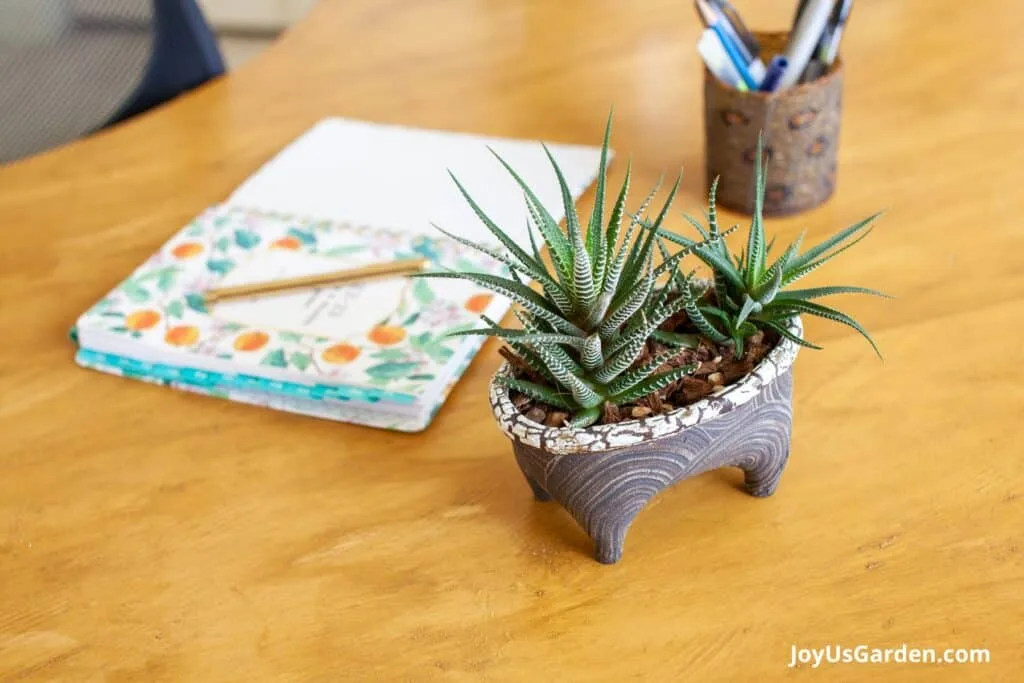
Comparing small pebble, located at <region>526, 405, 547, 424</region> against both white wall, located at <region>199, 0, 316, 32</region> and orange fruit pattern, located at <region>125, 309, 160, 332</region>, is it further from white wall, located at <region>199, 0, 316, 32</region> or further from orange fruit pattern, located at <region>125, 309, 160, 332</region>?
white wall, located at <region>199, 0, 316, 32</region>

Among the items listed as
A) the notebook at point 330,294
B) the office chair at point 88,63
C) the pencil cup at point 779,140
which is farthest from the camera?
the office chair at point 88,63

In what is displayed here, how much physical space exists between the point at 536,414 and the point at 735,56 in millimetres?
467

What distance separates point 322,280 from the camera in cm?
91

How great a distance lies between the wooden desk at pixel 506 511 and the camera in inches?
24.9

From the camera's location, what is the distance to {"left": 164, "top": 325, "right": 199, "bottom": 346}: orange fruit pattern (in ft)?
2.84

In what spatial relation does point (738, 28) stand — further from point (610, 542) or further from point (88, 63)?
point (88, 63)

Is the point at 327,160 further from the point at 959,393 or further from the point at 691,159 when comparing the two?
the point at 959,393

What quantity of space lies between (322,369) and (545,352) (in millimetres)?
267

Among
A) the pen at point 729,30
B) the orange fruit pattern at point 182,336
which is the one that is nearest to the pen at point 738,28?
the pen at point 729,30

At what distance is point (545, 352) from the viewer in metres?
0.61

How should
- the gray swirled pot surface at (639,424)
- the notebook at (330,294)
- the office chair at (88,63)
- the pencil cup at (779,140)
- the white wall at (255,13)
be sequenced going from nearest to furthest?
the gray swirled pot surface at (639,424)
the notebook at (330,294)
the pencil cup at (779,140)
the office chair at (88,63)
the white wall at (255,13)

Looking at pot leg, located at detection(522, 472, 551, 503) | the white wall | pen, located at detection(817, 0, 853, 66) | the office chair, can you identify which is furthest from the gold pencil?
the white wall

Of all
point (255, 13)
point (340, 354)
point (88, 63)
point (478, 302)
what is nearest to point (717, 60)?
point (478, 302)

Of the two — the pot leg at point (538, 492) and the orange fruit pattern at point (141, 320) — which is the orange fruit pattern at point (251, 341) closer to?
the orange fruit pattern at point (141, 320)
